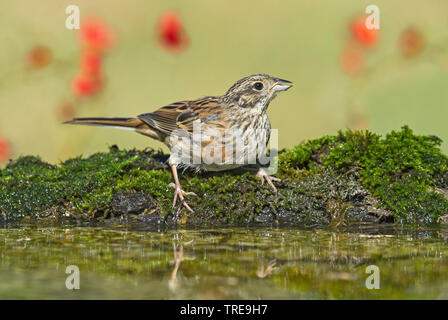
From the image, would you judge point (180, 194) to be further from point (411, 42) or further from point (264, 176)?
point (411, 42)

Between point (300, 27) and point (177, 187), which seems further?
point (300, 27)

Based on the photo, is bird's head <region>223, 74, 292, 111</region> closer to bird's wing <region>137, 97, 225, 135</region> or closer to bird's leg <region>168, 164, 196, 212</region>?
bird's wing <region>137, 97, 225, 135</region>

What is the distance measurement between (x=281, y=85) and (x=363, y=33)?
2.64 metres

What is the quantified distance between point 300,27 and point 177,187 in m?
8.30

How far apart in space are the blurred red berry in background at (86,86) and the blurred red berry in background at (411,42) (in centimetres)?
462

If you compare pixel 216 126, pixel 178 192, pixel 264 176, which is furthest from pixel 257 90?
pixel 178 192

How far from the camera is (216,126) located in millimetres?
5891

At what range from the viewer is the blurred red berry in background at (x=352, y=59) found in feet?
26.3

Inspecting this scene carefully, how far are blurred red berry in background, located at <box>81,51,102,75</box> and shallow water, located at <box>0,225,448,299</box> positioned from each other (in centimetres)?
336

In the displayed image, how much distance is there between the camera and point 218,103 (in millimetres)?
6340

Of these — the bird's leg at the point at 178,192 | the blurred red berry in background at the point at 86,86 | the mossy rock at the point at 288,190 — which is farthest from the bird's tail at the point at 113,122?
the bird's leg at the point at 178,192

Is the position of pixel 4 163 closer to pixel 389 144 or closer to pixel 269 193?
pixel 269 193

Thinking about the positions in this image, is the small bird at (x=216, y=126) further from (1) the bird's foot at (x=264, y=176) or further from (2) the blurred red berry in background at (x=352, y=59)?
(2) the blurred red berry in background at (x=352, y=59)
